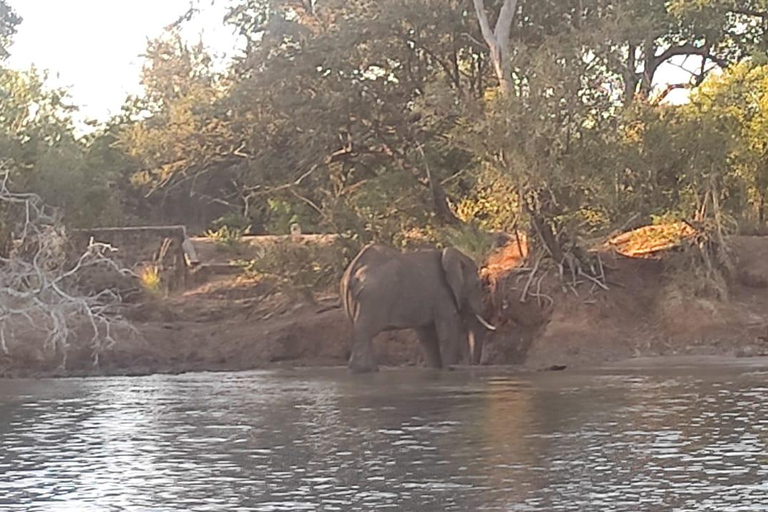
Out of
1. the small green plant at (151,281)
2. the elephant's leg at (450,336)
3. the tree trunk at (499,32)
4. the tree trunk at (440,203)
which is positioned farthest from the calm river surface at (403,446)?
the small green plant at (151,281)

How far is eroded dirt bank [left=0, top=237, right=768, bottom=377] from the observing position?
21469mm

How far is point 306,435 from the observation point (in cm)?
1248

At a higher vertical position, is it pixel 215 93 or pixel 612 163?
pixel 215 93

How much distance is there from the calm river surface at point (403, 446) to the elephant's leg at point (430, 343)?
391cm

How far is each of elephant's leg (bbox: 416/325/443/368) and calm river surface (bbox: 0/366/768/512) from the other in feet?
12.8

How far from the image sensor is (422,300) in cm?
2195

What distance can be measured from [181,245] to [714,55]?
1406 centimetres

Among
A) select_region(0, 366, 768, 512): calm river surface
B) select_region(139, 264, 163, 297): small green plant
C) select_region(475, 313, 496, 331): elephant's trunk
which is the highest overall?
select_region(139, 264, 163, 297): small green plant

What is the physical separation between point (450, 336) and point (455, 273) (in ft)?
3.12

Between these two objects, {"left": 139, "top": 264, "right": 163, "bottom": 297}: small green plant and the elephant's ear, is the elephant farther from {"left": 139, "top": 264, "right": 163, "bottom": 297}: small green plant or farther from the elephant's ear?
{"left": 139, "top": 264, "right": 163, "bottom": 297}: small green plant

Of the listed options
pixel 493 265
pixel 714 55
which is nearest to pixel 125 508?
pixel 493 265

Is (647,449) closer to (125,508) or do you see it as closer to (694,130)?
(125,508)

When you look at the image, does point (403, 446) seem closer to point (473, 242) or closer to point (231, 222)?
point (473, 242)

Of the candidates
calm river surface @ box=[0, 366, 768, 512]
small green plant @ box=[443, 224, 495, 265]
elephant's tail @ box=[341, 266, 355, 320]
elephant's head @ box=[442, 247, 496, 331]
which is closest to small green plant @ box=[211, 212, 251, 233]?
small green plant @ box=[443, 224, 495, 265]
